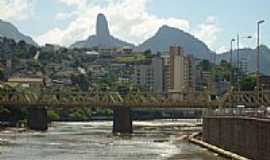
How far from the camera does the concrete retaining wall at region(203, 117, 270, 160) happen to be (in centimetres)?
4834

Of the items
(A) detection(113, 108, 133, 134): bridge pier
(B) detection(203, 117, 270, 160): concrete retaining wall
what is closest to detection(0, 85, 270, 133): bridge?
(A) detection(113, 108, 133, 134): bridge pier

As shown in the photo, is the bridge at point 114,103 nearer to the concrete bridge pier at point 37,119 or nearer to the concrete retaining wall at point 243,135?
the concrete bridge pier at point 37,119

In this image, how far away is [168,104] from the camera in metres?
142

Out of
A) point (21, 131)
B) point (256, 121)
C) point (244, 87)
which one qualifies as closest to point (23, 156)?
point (256, 121)

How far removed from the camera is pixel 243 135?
57.1m

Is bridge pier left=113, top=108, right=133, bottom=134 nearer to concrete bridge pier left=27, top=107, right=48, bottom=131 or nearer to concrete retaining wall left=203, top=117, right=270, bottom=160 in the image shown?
concrete bridge pier left=27, top=107, right=48, bottom=131

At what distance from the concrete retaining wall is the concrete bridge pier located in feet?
206

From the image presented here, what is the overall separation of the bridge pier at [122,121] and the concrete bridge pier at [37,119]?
43.2 ft

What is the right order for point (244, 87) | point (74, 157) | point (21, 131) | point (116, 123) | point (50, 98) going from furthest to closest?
point (244, 87) → point (50, 98) → point (116, 123) → point (21, 131) → point (74, 157)

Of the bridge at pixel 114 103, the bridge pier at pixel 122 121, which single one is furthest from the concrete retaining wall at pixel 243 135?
the bridge at pixel 114 103

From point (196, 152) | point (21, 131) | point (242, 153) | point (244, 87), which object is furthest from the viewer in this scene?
point (244, 87)

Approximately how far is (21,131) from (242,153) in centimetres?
7509

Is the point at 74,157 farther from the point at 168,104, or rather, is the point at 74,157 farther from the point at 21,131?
the point at 168,104

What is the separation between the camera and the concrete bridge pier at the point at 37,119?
140 metres
